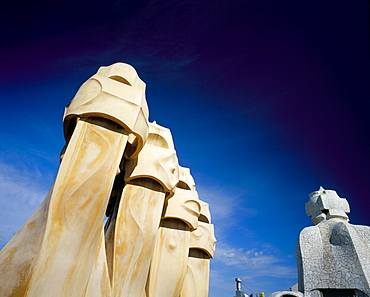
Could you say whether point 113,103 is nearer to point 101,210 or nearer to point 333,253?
point 101,210

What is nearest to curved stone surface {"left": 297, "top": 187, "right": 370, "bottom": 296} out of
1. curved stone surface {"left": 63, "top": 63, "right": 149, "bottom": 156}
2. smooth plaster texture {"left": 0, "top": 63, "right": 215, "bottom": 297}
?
smooth plaster texture {"left": 0, "top": 63, "right": 215, "bottom": 297}

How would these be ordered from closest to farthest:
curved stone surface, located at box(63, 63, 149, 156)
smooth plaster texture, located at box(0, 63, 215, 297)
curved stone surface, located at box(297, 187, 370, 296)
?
smooth plaster texture, located at box(0, 63, 215, 297) → curved stone surface, located at box(63, 63, 149, 156) → curved stone surface, located at box(297, 187, 370, 296)

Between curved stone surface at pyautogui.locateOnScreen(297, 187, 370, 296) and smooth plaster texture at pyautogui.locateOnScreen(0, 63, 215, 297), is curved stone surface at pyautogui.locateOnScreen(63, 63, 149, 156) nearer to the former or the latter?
smooth plaster texture at pyautogui.locateOnScreen(0, 63, 215, 297)

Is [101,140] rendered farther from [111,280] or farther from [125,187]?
[111,280]

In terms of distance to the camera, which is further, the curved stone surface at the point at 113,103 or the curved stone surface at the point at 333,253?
the curved stone surface at the point at 333,253

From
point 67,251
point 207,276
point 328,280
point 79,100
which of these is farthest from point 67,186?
point 328,280

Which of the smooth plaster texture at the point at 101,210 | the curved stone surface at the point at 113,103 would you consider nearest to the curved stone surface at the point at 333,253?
the smooth plaster texture at the point at 101,210

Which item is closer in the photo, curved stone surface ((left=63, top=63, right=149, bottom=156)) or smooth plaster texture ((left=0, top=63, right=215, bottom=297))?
smooth plaster texture ((left=0, top=63, right=215, bottom=297))

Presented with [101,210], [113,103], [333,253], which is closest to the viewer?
[101,210]

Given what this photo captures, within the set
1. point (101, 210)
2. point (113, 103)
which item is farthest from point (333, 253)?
point (113, 103)

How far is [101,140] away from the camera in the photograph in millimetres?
3318

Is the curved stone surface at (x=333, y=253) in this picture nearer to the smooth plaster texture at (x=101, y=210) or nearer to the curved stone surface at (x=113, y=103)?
the smooth plaster texture at (x=101, y=210)

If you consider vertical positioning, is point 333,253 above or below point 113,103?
above

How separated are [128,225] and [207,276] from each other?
3.86 m
